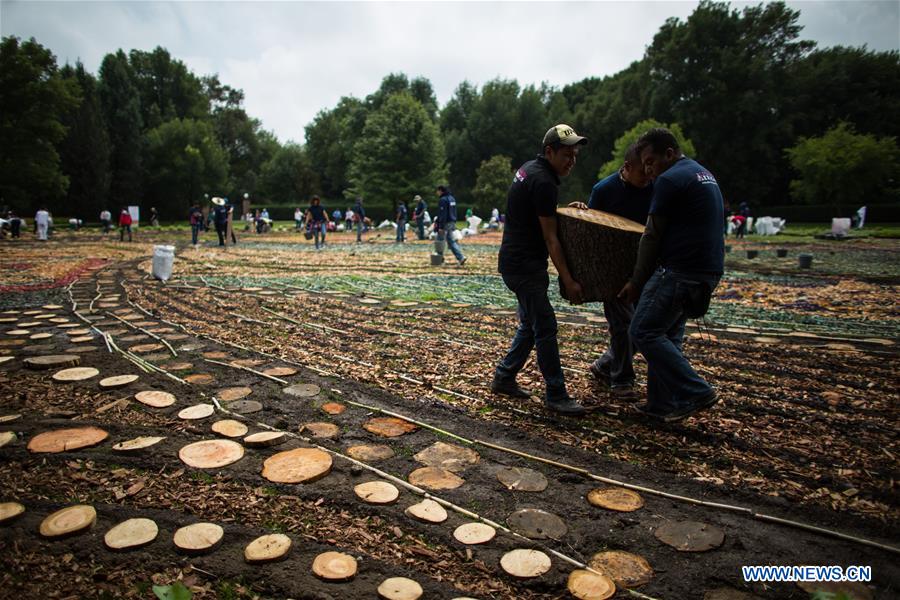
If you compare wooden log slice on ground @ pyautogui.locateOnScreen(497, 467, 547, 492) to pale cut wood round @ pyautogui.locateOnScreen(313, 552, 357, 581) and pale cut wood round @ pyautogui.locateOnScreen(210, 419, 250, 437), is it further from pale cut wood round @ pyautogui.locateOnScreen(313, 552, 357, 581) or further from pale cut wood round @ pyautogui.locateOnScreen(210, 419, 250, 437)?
pale cut wood round @ pyautogui.locateOnScreen(210, 419, 250, 437)

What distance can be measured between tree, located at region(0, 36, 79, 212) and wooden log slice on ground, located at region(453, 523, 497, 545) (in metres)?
48.5

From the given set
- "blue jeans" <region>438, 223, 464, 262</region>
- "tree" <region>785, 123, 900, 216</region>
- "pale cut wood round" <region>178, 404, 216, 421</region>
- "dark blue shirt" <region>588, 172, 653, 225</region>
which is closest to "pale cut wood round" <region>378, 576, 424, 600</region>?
"pale cut wood round" <region>178, 404, 216, 421</region>

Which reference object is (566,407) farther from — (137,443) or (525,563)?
(137,443)

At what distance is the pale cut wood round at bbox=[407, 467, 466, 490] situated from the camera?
8.57ft

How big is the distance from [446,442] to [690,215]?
6.93 feet

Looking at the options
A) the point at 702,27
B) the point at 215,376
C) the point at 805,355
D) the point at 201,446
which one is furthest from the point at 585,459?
the point at 702,27

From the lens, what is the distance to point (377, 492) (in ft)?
8.27

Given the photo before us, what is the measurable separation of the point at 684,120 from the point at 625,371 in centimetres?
5268

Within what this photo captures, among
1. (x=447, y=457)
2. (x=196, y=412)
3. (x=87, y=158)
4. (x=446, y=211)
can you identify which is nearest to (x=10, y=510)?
(x=196, y=412)

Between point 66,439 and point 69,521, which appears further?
point 66,439

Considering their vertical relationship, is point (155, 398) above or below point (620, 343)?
below

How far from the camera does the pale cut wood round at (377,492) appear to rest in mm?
2453

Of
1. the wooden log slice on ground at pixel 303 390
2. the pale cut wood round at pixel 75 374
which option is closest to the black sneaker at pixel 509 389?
the wooden log slice on ground at pixel 303 390

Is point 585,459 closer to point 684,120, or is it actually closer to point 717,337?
point 717,337
